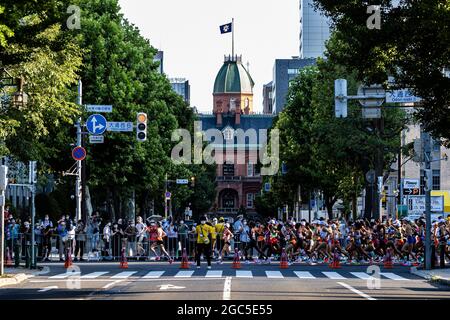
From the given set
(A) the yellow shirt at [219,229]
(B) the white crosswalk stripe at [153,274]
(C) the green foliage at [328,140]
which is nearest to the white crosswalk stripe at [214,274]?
(B) the white crosswalk stripe at [153,274]

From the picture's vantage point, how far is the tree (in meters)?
28.8

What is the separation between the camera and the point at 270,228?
153 feet

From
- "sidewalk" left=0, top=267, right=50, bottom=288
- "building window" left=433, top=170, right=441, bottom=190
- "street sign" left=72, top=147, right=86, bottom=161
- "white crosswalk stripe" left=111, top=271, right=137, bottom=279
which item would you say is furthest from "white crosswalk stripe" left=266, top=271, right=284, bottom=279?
"building window" left=433, top=170, right=441, bottom=190

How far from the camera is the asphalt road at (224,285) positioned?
22655mm

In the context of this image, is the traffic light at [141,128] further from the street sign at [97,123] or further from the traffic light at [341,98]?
the traffic light at [341,98]

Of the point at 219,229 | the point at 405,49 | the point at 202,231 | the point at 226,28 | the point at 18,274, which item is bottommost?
the point at 18,274

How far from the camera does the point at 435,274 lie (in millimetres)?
32688

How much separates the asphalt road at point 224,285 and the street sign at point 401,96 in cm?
519

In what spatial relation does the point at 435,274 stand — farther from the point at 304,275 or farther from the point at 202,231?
the point at 202,231

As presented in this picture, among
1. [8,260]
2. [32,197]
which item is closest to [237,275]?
[32,197]

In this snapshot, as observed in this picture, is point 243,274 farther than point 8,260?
No

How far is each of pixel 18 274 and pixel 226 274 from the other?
246 inches

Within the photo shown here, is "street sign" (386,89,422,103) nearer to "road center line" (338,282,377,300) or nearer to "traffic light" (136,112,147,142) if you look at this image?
"road center line" (338,282,377,300)
